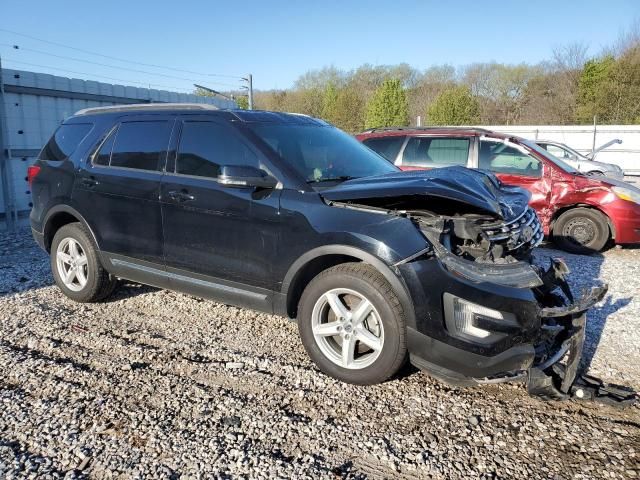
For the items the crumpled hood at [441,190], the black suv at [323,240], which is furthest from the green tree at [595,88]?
the crumpled hood at [441,190]

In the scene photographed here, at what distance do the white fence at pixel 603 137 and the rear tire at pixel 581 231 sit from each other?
17.0 m

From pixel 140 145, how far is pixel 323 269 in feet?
7.07

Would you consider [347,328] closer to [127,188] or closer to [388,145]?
[127,188]

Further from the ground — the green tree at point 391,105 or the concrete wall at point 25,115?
the green tree at point 391,105

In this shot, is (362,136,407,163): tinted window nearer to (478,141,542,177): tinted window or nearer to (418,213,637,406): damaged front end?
(478,141,542,177): tinted window

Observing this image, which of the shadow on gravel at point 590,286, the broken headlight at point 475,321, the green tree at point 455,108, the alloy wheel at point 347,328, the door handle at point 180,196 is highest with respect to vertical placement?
the green tree at point 455,108

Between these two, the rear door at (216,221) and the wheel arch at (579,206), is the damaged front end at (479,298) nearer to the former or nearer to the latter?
the rear door at (216,221)

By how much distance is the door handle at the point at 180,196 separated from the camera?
13.3 feet

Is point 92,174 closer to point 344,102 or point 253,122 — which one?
point 253,122

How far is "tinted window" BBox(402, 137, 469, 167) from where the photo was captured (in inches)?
313

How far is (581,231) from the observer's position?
A: 7680 mm

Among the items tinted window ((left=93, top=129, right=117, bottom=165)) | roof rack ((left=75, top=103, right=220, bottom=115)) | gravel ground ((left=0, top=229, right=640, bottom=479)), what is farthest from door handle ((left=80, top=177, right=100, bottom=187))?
gravel ground ((left=0, top=229, right=640, bottom=479))

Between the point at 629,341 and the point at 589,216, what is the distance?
3.85 meters

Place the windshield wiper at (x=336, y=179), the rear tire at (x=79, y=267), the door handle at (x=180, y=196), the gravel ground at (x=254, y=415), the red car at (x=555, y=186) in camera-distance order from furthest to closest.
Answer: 1. the red car at (x=555, y=186)
2. the rear tire at (x=79, y=267)
3. the door handle at (x=180, y=196)
4. the windshield wiper at (x=336, y=179)
5. the gravel ground at (x=254, y=415)
